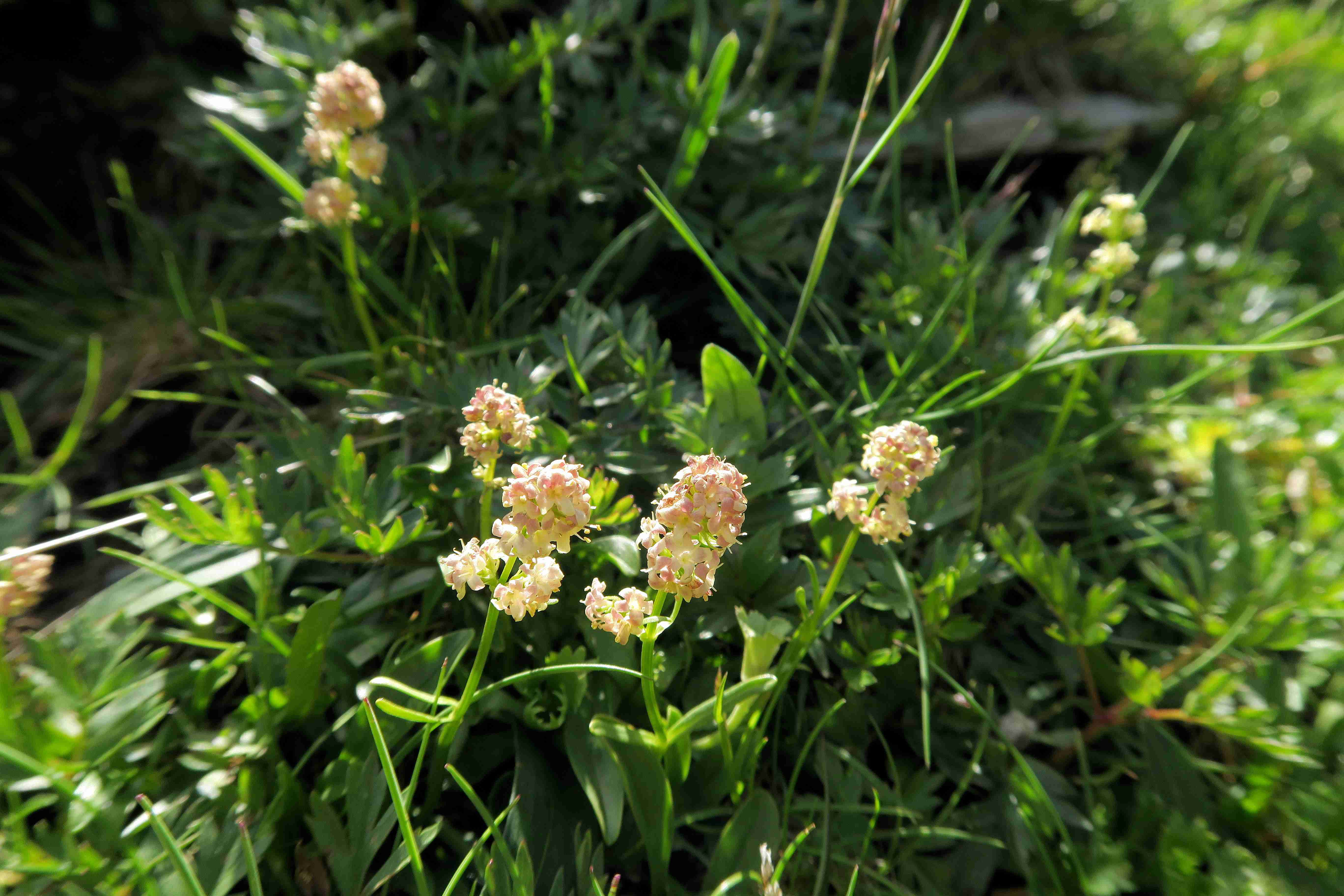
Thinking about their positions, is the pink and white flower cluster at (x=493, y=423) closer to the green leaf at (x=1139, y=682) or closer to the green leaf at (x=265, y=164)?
the green leaf at (x=265, y=164)

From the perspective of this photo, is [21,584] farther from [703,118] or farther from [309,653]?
[703,118]

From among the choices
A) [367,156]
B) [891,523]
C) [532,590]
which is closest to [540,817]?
[532,590]

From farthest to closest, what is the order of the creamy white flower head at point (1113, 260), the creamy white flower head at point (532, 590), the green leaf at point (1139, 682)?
the creamy white flower head at point (1113, 260) → the green leaf at point (1139, 682) → the creamy white flower head at point (532, 590)

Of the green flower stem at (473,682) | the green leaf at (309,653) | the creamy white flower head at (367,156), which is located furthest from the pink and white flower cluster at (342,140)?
the green flower stem at (473,682)

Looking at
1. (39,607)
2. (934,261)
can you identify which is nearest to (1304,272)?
(934,261)

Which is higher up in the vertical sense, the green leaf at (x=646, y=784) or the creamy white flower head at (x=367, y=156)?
the creamy white flower head at (x=367, y=156)

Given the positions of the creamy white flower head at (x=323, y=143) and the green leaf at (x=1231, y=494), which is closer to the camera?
the creamy white flower head at (x=323, y=143)

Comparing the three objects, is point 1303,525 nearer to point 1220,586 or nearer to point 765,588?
point 1220,586
